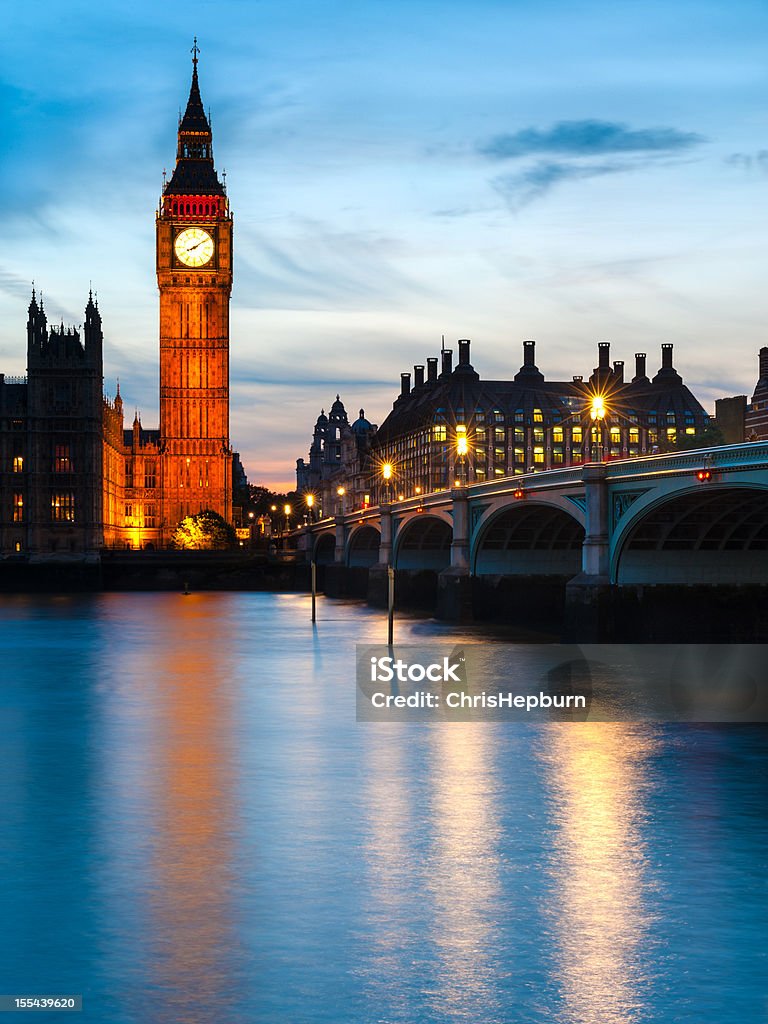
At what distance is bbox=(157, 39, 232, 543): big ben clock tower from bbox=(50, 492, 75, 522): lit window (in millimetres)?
28856

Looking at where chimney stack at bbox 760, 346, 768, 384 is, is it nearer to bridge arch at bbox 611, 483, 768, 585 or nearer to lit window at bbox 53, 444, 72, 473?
lit window at bbox 53, 444, 72, 473

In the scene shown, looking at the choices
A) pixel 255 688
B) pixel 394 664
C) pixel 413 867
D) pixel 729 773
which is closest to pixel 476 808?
pixel 413 867

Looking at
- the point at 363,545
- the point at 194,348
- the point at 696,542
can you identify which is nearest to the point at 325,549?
the point at 363,545

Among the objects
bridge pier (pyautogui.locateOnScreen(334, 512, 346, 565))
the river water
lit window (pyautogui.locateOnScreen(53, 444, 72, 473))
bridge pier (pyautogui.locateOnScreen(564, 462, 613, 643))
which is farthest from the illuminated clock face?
the river water

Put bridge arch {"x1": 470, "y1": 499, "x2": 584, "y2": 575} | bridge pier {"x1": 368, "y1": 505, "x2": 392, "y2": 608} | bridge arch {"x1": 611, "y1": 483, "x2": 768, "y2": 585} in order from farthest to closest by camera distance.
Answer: bridge pier {"x1": 368, "y1": 505, "x2": 392, "y2": 608}, bridge arch {"x1": 470, "y1": 499, "x2": 584, "y2": 575}, bridge arch {"x1": 611, "y1": 483, "x2": 768, "y2": 585}

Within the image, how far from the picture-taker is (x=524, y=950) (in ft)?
49.4

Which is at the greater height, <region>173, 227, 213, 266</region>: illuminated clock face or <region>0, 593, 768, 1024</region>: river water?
<region>173, 227, 213, 266</region>: illuminated clock face

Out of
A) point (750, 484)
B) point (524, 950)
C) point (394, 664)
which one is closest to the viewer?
point (524, 950)

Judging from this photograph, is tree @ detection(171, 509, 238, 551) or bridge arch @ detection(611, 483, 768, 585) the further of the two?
tree @ detection(171, 509, 238, 551)

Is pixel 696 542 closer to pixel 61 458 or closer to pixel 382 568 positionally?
pixel 382 568

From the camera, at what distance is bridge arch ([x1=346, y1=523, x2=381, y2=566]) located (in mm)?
110812

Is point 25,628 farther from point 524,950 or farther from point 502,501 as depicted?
point 524,950

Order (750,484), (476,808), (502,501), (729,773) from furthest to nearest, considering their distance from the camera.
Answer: (502,501), (750,484), (729,773), (476,808)

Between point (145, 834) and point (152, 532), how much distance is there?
6511 inches
